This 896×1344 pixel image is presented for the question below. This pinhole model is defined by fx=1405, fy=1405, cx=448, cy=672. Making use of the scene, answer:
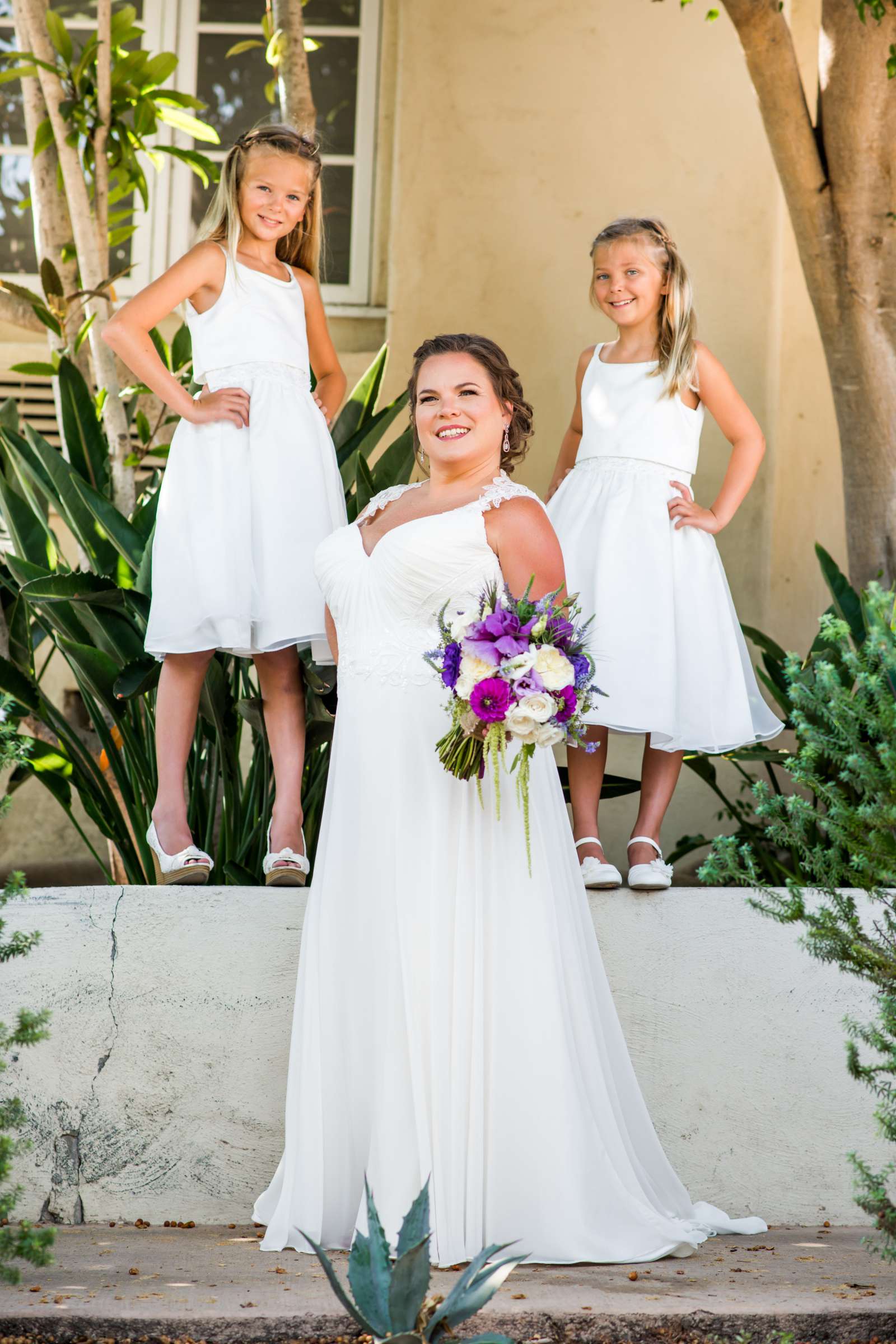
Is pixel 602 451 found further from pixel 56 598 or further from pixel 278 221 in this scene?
pixel 56 598

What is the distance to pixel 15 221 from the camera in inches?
247

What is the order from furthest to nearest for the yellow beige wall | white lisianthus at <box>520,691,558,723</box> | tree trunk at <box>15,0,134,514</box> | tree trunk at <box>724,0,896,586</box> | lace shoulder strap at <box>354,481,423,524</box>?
the yellow beige wall
tree trunk at <box>724,0,896,586</box>
tree trunk at <box>15,0,134,514</box>
lace shoulder strap at <box>354,481,423,524</box>
white lisianthus at <box>520,691,558,723</box>

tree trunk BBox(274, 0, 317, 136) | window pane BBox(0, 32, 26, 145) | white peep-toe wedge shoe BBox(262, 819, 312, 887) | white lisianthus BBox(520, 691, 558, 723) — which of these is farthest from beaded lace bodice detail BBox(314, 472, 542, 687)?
window pane BBox(0, 32, 26, 145)

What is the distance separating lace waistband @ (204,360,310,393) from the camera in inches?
138

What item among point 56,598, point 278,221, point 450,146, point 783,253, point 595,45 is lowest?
point 56,598

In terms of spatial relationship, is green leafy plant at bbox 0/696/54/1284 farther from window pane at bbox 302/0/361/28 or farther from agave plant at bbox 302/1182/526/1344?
window pane at bbox 302/0/361/28

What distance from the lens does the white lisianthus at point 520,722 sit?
250cm

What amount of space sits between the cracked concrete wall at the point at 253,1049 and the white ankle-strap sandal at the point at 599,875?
43 millimetres

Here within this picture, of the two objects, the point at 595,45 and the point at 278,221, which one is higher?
the point at 595,45

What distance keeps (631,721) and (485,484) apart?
0.79m

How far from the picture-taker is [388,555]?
9.50 feet

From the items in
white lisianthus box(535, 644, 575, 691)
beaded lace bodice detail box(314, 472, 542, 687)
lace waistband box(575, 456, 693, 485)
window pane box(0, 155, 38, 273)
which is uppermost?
window pane box(0, 155, 38, 273)

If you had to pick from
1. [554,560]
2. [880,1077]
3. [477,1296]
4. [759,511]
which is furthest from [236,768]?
[759,511]

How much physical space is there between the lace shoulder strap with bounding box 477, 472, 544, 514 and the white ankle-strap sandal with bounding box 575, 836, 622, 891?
94cm
